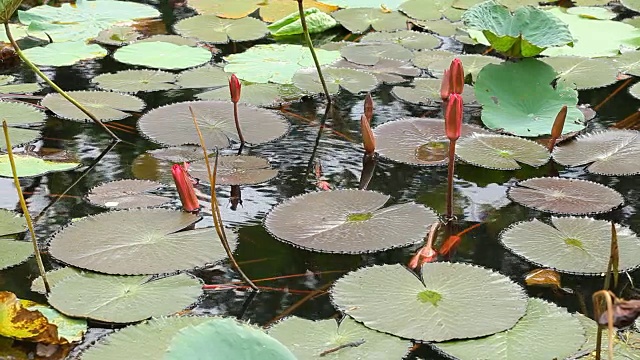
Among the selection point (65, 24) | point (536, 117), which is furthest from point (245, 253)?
point (65, 24)

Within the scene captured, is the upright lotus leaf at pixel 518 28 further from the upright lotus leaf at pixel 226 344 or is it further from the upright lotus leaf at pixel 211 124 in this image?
the upright lotus leaf at pixel 226 344

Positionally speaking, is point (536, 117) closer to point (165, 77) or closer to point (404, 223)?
point (404, 223)

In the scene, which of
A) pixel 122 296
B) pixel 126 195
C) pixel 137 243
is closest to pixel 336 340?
pixel 122 296

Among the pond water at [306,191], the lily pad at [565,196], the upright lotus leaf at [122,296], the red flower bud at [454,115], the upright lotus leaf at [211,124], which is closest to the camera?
the upright lotus leaf at [122,296]

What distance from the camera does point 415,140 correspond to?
2850 millimetres

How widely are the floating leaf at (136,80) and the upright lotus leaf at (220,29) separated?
2.00ft

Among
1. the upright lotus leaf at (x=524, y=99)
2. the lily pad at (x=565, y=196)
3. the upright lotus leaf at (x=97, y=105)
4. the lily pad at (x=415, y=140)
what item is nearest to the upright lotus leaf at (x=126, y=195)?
the upright lotus leaf at (x=97, y=105)

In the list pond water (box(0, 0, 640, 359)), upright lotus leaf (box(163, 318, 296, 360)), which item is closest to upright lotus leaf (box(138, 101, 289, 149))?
pond water (box(0, 0, 640, 359))

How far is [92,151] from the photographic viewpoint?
284cm

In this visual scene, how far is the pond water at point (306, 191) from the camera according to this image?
1976 millimetres

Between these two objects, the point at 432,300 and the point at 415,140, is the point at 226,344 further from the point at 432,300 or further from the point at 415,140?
the point at 415,140

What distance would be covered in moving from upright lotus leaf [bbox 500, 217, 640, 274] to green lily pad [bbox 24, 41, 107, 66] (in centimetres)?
230

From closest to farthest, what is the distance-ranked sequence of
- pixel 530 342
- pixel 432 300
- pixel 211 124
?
1. pixel 530 342
2. pixel 432 300
3. pixel 211 124

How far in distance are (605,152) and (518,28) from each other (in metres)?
0.72
